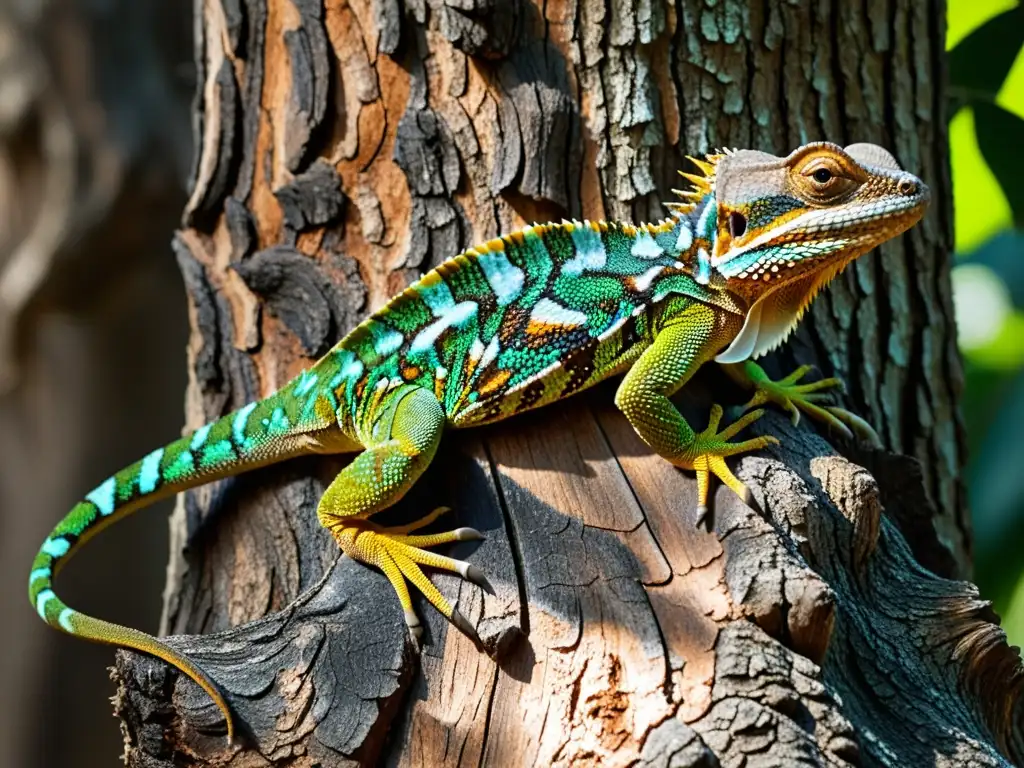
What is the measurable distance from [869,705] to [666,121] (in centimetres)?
225

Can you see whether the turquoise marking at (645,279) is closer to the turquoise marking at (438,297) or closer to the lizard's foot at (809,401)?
the lizard's foot at (809,401)

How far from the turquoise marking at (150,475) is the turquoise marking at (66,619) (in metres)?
0.56

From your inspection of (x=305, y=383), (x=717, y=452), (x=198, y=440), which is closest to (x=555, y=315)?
(x=717, y=452)

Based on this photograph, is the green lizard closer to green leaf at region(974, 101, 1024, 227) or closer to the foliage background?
green leaf at region(974, 101, 1024, 227)

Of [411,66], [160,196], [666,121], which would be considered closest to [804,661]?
[666,121]

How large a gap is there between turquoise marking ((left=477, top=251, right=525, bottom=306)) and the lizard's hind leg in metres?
0.48

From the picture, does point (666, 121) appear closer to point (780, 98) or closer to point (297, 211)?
point (780, 98)

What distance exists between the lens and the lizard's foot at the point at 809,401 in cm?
374

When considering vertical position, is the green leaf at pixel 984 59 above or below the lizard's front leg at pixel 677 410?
above

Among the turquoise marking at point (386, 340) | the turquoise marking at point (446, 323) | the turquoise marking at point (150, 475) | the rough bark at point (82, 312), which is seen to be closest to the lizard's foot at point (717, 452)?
the turquoise marking at point (446, 323)

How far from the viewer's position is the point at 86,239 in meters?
6.93

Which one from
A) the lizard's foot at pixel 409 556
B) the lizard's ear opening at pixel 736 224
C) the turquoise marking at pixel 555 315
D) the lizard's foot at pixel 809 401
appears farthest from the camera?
the lizard's foot at pixel 809 401

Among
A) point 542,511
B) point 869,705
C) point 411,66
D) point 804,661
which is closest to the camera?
point 804,661

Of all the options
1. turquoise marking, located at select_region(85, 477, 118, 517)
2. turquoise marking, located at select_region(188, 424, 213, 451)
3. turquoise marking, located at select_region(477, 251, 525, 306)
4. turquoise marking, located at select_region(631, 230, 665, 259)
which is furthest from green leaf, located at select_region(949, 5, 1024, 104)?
turquoise marking, located at select_region(85, 477, 118, 517)
